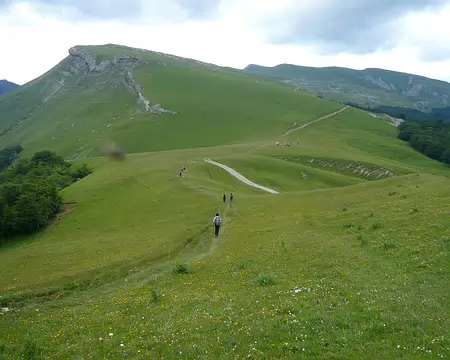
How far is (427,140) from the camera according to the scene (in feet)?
509

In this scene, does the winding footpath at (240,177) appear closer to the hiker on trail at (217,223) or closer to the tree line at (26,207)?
the hiker on trail at (217,223)

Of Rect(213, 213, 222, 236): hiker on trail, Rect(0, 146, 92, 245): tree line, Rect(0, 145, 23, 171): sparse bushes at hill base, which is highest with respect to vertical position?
Rect(213, 213, 222, 236): hiker on trail

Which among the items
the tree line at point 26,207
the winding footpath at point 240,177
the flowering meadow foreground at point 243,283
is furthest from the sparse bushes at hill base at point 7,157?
the flowering meadow foreground at point 243,283

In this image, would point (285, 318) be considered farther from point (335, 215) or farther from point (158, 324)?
point (335, 215)

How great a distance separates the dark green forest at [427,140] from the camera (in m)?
147

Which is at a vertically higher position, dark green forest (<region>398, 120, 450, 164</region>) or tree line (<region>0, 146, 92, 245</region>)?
dark green forest (<region>398, 120, 450, 164</region>)

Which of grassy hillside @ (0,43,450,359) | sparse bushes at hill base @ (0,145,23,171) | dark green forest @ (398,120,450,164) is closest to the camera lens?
grassy hillside @ (0,43,450,359)

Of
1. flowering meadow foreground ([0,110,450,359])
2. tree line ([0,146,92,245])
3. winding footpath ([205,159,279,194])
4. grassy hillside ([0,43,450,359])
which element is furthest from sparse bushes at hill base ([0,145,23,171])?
flowering meadow foreground ([0,110,450,359])

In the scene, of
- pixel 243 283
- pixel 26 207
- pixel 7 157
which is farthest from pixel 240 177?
pixel 7 157

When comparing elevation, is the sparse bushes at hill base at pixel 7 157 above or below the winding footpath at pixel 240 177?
below

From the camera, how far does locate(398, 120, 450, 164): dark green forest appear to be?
147 meters

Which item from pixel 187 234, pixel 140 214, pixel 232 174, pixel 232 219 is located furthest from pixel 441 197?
pixel 232 174

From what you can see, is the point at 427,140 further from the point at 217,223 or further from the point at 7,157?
the point at 7,157

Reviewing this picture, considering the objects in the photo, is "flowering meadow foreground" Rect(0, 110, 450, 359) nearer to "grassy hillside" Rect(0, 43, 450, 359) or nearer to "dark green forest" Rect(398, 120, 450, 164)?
"grassy hillside" Rect(0, 43, 450, 359)
